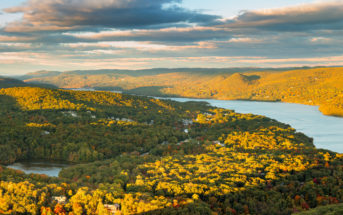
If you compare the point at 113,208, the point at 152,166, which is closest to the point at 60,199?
the point at 113,208

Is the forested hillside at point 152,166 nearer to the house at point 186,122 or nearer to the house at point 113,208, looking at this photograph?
the house at point 113,208

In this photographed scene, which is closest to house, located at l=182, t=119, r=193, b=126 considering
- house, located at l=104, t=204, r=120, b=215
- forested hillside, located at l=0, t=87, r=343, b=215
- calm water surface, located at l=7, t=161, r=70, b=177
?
forested hillside, located at l=0, t=87, r=343, b=215

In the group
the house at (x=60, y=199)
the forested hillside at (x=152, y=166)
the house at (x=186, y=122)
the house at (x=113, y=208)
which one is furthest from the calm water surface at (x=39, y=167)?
the house at (x=186, y=122)

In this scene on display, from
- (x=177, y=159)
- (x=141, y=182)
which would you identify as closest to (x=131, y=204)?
(x=141, y=182)

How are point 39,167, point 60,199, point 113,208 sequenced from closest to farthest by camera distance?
point 113,208
point 60,199
point 39,167

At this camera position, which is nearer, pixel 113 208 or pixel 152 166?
pixel 113 208

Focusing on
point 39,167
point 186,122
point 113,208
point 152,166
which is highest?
point 113,208

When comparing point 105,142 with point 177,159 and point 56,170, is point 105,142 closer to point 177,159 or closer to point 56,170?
point 56,170

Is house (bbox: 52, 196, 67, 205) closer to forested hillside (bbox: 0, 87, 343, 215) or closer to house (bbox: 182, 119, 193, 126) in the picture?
forested hillside (bbox: 0, 87, 343, 215)

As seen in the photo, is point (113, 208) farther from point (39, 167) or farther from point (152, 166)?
point (39, 167)
